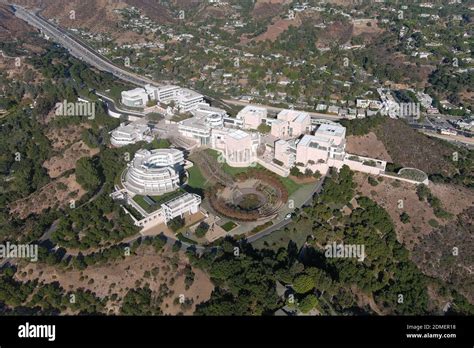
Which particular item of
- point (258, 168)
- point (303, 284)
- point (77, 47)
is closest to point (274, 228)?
point (303, 284)

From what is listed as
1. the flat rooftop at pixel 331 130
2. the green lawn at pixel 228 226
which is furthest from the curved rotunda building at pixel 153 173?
the flat rooftop at pixel 331 130

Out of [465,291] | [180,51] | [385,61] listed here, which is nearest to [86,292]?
[465,291]

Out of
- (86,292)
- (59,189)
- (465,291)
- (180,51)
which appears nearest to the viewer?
(86,292)

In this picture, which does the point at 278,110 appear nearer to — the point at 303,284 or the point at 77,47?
the point at 303,284

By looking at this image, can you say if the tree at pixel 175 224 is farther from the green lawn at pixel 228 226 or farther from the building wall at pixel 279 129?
the building wall at pixel 279 129

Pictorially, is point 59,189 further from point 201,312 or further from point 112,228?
point 201,312
